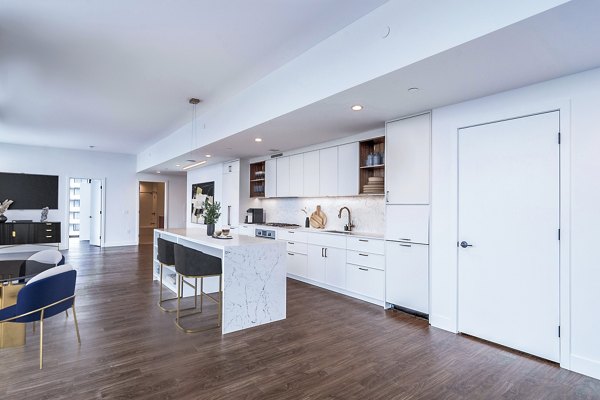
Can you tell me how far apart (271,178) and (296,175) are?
89 cm

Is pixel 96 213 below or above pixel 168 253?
above

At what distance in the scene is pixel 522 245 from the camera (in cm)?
305

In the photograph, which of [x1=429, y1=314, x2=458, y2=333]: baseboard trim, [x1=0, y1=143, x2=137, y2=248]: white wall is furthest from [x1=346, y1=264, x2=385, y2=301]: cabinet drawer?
[x1=0, y1=143, x2=137, y2=248]: white wall

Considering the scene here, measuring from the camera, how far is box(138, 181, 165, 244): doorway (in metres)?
14.0

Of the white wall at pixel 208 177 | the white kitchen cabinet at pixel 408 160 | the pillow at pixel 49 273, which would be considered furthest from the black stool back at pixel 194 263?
the white wall at pixel 208 177

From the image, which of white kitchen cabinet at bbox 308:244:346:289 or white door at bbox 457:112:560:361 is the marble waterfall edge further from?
white door at bbox 457:112:560:361

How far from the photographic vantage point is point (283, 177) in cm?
662

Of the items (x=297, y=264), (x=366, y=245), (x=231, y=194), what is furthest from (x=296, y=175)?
(x=366, y=245)

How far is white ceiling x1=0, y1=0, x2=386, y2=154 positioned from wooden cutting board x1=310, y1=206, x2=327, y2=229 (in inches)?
104

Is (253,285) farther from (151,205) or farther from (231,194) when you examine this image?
(151,205)

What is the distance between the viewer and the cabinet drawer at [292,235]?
564cm

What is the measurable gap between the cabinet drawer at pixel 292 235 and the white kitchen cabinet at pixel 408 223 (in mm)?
1768

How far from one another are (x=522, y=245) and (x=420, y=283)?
120 cm

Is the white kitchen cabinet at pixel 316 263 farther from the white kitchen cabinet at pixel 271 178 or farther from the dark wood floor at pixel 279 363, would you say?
the white kitchen cabinet at pixel 271 178
